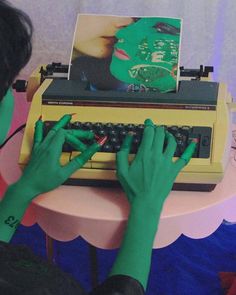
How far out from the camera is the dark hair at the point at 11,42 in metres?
0.61

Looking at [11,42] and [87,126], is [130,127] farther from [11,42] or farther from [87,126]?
[11,42]

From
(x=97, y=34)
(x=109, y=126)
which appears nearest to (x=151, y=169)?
(x=109, y=126)

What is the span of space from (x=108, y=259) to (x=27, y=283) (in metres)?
0.96

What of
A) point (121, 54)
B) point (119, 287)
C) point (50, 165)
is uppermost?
point (121, 54)

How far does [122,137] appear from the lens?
870 millimetres

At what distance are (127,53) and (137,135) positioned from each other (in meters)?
0.22

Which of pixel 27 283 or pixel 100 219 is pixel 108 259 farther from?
pixel 27 283

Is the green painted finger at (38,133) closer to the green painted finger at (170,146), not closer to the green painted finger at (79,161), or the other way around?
the green painted finger at (79,161)

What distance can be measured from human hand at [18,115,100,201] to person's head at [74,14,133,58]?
0.23 meters

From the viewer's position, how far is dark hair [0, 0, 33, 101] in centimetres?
61

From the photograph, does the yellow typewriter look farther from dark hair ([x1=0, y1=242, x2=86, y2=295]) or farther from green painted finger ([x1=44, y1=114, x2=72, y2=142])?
dark hair ([x1=0, y1=242, x2=86, y2=295])

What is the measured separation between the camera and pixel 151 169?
31.4 inches

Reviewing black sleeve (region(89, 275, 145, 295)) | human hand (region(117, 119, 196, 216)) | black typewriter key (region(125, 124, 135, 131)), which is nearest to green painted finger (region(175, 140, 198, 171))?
human hand (region(117, 119, 196, 216))

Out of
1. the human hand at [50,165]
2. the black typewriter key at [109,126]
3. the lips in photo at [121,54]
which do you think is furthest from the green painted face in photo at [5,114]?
the lips in photo at [121,54]
